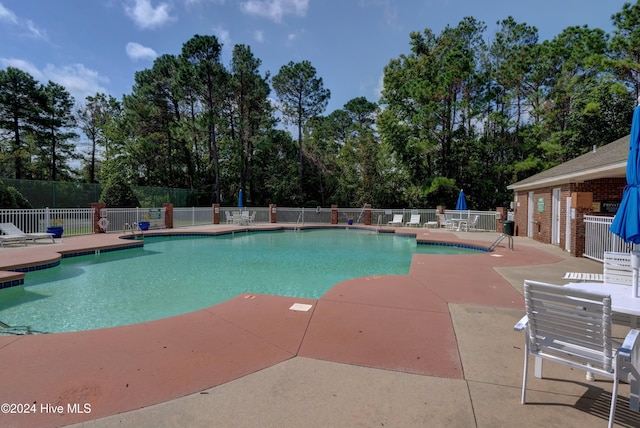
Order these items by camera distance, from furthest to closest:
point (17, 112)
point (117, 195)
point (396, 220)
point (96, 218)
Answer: point (17, 112) → point (396, 220) → point (117, 195) → point (96, 218)

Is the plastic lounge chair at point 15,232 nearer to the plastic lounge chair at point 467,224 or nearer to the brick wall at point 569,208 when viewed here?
the brick wall at point 569,208

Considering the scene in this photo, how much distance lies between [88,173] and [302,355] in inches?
1451

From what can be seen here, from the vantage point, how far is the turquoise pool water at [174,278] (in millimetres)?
5215

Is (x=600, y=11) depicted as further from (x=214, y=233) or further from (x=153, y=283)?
(x=153, y=283)

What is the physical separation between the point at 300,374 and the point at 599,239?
8797 millimetres

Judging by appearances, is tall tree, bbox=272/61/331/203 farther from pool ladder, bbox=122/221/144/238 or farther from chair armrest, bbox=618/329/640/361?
chair armrest, bbox=618/329/640/361

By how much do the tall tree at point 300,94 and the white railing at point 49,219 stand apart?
15383mm

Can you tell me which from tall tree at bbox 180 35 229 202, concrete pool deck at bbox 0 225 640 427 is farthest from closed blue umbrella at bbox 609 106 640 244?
tall tree at bbox 180 35 229 202

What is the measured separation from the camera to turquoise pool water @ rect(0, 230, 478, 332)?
17.1ft

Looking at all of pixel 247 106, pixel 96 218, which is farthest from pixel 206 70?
pixel 96 218

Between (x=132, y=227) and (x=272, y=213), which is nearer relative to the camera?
(x=132, y=227)

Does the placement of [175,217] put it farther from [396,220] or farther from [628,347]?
[628,347]

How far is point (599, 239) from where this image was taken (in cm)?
800

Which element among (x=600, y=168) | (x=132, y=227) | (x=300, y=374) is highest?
(x=600, y=168)
